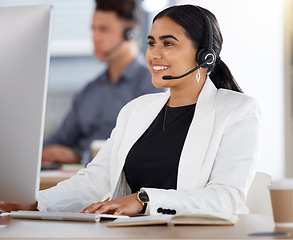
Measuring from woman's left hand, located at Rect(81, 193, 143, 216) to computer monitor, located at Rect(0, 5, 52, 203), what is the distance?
297 millimetres

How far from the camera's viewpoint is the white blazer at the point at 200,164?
1583mm

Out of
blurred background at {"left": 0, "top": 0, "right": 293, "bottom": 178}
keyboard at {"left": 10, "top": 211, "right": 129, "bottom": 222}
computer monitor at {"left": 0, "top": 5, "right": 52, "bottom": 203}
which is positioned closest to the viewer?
computer monitor at {"left": 0, "top": 5, "right": 52, "bottom": 203}

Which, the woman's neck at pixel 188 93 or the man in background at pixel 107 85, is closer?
the woman's neck at pixel 188 93

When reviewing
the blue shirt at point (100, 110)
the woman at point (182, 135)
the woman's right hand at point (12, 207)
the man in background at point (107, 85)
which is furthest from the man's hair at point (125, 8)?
the woman's right hand at point (12, 207)

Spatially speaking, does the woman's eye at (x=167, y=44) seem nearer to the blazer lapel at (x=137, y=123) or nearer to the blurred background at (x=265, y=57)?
the blazer lapel at (x=137, y=123)

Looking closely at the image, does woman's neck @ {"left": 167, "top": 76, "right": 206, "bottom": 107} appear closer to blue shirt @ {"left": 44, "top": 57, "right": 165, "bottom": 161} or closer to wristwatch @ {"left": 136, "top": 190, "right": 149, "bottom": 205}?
wristwatch @ {"left": 136, "top": 190, "right": 149, "bottom": 205}

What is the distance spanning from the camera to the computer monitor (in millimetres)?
1187

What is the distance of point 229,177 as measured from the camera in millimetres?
1690

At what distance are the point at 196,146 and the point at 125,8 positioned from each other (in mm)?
3463

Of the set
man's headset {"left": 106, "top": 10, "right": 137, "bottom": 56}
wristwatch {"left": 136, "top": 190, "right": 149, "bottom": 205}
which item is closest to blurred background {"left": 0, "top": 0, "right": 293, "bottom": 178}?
man's headset {"left": 106, "top": 10, "right": 137, "bottom": 56}

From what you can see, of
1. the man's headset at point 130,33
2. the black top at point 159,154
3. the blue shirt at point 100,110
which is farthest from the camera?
the man's headset at point 130,33

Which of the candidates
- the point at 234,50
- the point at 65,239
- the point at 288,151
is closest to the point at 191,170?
the point at 65,239

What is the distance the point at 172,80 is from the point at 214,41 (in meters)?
0.24

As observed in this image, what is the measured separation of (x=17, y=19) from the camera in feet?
3.98
